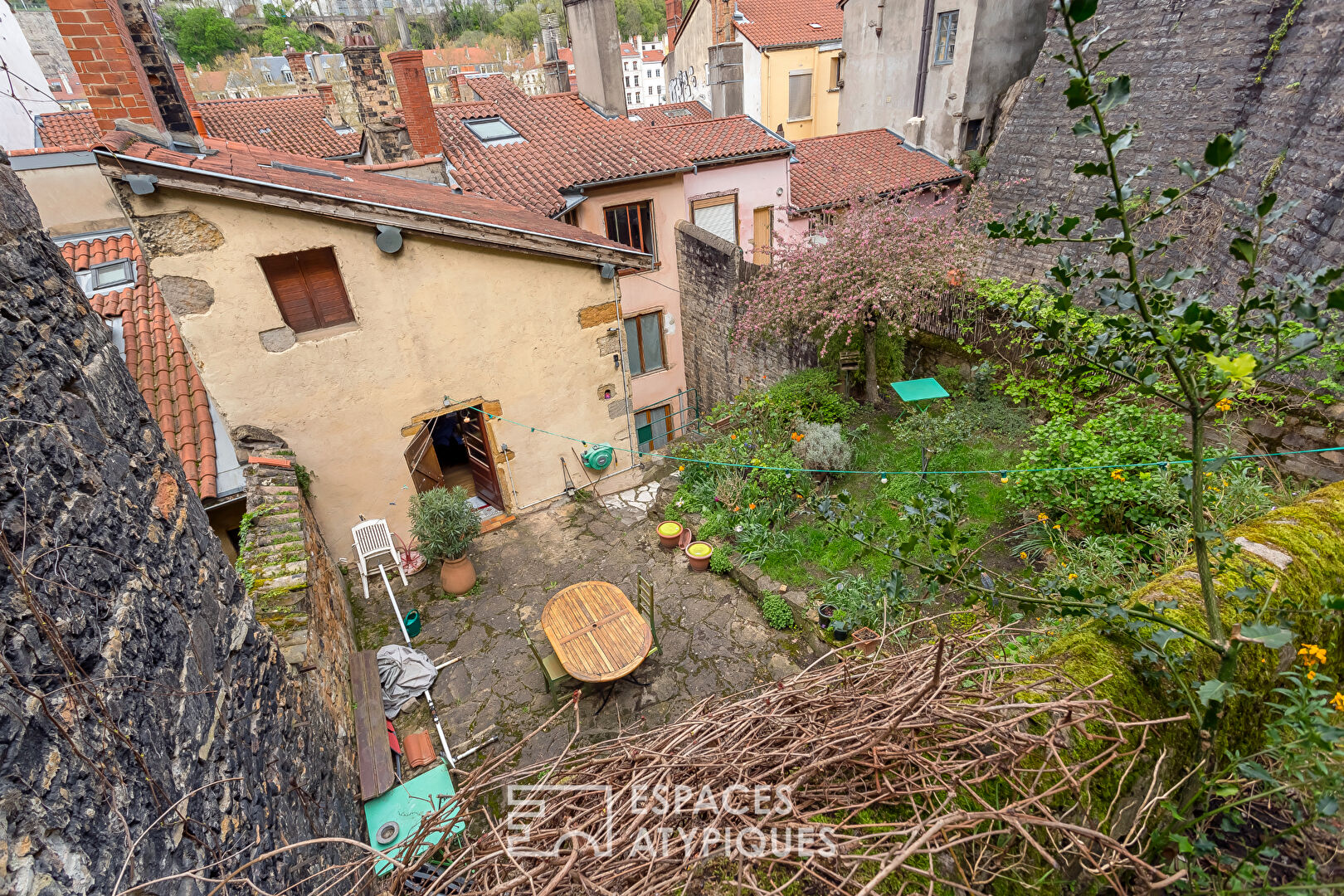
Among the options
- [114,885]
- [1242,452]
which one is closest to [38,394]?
[114,885]

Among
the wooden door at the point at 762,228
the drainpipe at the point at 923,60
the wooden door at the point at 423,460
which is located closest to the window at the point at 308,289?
the wooden door at the point at 423,460

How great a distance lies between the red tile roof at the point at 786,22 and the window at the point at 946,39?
9.51 m

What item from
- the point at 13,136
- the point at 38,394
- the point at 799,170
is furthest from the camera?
the point at 799,170

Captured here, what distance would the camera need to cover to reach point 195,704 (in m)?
2.28

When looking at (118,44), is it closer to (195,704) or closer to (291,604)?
(291,604)

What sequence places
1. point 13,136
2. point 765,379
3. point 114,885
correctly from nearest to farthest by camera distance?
point 114,885, point 765,379, point 13,136

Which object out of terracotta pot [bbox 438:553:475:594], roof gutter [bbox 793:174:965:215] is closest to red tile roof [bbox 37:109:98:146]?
terracotta pot [bbox 438:553:475:594]

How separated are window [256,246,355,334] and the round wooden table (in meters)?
4.23

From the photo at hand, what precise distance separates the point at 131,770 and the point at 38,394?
127 cm

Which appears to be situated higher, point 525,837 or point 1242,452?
point 525,837

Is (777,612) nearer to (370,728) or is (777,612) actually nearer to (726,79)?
(370,728)

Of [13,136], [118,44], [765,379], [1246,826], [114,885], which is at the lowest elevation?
[765,379]

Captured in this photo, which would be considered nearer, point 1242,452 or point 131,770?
point 131,770
